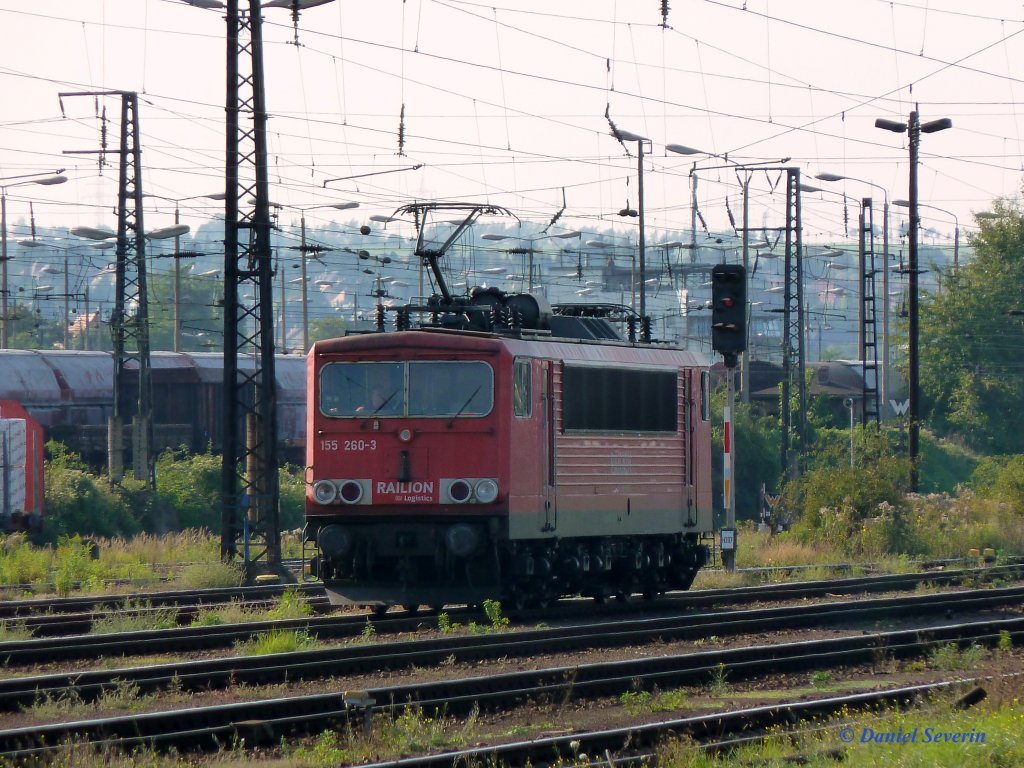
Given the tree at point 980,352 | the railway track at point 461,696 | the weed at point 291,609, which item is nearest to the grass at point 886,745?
the railway track at point 461,696

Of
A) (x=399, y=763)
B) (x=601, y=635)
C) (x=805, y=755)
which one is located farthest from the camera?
(x=601, y=635)

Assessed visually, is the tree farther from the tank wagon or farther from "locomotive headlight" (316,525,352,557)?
"locomotive headlight" (316,525,352,557)

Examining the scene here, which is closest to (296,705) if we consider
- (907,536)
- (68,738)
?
(68,738)

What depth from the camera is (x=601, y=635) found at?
14.6 metres

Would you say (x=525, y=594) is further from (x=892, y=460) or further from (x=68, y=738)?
(x=892, y=460)

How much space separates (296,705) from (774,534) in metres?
24.4

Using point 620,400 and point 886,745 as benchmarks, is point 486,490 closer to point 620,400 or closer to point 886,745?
point 620,400

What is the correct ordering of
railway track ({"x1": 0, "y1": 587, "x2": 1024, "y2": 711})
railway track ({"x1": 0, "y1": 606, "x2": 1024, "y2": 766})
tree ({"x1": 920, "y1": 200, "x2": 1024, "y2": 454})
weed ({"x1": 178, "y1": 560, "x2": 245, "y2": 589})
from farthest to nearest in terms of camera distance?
tree ({"x1": 920, "y1": 200, "x2": 1024, "y2": 454}), weed ({"x1": 178, "y1": 560, "x2": 245, "y2": 589}), railway track ({"x1": 0, "y1": 587, "x2": 1024, "y2": 711}), railway track ({"x1": 0, "y1": 606, "x2": 1024, "y2": 766})

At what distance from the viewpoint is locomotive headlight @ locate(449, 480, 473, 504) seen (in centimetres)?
1628

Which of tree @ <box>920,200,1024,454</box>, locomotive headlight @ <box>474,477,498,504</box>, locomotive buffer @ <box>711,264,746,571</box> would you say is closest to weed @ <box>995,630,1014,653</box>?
locomotive headlight @ <box>474,477,498,504</box>

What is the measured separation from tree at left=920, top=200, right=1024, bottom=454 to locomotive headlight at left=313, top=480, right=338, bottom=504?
56996 mm

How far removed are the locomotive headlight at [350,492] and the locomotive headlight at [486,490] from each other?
145 cm

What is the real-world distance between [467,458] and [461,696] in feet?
18.5

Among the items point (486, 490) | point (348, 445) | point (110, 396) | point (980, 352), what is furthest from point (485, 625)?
point (980, 352)
